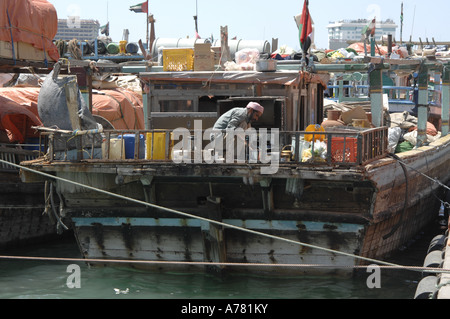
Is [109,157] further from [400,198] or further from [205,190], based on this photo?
[400,198]

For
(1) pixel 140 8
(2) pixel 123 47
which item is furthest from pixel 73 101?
(2) pixel 123 47

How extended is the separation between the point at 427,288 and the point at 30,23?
382 inches

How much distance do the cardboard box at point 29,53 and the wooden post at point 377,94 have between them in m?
7.16

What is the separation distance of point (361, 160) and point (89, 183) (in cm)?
415

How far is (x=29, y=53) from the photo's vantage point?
14305 mm

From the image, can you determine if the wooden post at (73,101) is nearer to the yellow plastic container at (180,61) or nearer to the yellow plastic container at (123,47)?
the yellow plastic container at (180,61)

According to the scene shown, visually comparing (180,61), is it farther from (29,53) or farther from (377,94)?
(29,53)

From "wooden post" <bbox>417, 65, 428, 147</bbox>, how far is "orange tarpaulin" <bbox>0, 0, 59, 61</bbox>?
8006 millimetres

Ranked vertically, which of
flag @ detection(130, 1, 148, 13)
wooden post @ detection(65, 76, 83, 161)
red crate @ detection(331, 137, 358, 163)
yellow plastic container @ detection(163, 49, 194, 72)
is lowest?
red crate @ detection(331, 137, 358, 163)

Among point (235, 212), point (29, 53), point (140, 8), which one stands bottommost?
point (235, 212)

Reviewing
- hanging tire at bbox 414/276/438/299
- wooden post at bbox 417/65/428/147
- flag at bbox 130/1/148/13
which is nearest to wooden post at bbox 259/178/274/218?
hanging tire at bbox 414/276/438/299

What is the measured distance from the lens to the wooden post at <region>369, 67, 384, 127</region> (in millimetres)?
12102

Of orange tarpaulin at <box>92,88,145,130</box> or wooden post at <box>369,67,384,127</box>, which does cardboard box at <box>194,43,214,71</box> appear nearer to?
wooden post at <box>369,67,384,127</box>

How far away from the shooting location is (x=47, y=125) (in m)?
10.9
